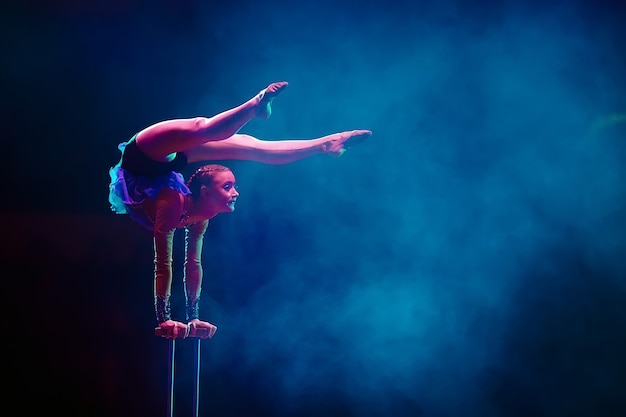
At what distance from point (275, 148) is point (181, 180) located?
0.39 meters

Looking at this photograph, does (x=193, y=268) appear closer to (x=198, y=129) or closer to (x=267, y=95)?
(x=198, y=129)

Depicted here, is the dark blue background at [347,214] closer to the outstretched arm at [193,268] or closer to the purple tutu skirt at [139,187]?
the outstretched arm at [193,268]

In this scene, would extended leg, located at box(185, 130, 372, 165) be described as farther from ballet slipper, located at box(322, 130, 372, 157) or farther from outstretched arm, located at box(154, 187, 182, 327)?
outstretched arm, located at box(154, 187, 182, 327)

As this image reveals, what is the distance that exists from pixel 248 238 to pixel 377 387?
1.01 meters

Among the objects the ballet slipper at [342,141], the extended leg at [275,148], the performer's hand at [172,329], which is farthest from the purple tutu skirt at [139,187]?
the ballet slipper at [342,141]

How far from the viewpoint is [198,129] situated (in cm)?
215

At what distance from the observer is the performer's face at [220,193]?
7.66 feet

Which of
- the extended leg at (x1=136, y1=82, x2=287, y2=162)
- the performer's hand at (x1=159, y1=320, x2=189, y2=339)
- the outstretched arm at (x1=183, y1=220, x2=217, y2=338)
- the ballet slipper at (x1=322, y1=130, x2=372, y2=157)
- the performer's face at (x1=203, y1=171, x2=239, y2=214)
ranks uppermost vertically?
the ballet slipper at (x1=322, y1=130, x2=372, y2=157)

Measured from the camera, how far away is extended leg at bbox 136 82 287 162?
2.05 meters

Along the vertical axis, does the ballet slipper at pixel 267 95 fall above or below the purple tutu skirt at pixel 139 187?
above

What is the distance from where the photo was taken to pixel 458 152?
3184 mm

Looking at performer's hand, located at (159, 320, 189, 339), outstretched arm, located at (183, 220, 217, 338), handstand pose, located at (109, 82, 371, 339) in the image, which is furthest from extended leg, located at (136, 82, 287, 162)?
performer's hand, located at (159, 320, 189, 339)

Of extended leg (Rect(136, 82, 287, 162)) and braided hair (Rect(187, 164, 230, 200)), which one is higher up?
extended leg (Rect(136, 82, 287, 162))

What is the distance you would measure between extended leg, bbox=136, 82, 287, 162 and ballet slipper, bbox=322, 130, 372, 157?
387mm
